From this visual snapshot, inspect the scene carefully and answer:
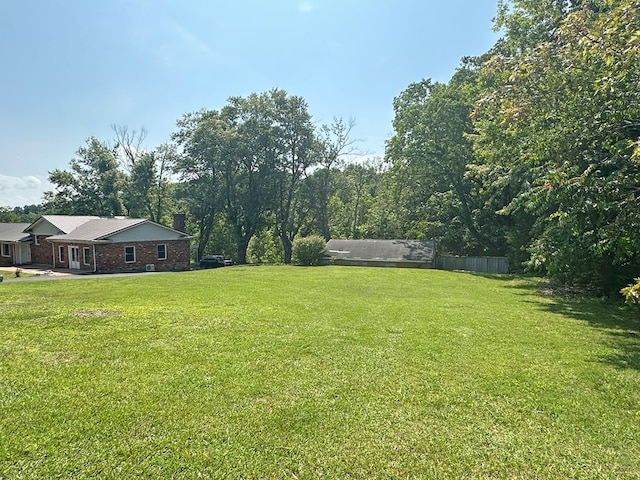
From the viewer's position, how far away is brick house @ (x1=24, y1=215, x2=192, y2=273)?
24578 mm

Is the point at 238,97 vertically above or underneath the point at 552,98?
above

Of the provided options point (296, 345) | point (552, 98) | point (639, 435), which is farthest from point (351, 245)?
point (639, 435)

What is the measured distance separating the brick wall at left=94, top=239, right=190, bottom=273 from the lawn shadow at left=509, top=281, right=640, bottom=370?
21923 millimetres

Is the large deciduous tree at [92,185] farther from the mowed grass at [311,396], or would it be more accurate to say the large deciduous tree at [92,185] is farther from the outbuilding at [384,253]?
the mowed grass at [311,396]

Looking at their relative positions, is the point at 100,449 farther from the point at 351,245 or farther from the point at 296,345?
the point at 351,245

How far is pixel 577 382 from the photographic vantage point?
5.52 m

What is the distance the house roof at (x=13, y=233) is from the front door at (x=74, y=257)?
4850mm

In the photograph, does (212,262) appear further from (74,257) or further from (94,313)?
(94,313)

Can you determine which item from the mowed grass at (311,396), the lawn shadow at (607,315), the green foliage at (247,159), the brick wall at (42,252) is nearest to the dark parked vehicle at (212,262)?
the green foliage at (247,159)

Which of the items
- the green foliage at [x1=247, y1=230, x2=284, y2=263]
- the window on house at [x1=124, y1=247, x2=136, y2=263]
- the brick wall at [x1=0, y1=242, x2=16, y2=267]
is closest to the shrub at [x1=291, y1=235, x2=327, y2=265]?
the window on house at [x1=124, y1=247, x2=136, y2=263]

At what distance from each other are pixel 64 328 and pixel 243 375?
14.9ft

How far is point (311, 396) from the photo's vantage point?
480 cm

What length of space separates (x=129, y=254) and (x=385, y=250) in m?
18.6

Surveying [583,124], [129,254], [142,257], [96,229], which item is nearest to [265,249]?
[142,257]
